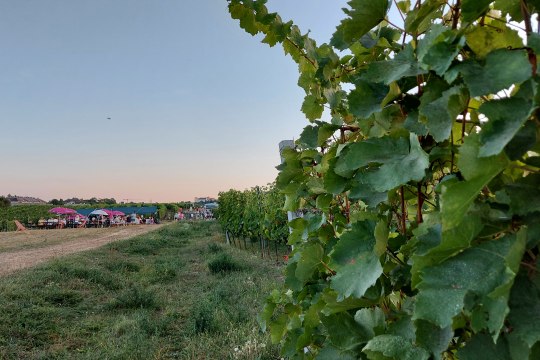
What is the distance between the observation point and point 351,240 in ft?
2.55

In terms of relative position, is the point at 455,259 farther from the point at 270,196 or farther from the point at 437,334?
the point at 270,196

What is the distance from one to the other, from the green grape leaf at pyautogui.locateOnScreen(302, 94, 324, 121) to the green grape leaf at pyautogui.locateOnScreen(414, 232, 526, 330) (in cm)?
80

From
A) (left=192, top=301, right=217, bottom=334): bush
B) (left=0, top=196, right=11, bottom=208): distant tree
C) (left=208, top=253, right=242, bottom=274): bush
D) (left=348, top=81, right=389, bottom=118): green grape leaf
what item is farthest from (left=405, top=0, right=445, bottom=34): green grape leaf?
(left=0, top=196, right=11, bottom=208): distant tree

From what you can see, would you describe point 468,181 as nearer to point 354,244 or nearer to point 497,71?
point 497,71

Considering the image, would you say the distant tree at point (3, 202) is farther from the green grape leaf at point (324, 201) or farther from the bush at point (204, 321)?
the green grape leaf at point (324, 201)

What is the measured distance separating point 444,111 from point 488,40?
13 cm

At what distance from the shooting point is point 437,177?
0.84 metres

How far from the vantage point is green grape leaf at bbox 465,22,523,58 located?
0.56m

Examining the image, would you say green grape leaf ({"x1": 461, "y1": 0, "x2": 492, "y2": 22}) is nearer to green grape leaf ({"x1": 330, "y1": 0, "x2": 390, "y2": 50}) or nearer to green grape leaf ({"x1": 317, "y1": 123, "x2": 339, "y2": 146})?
green grape leaf ({"x1": 330, "y1": 0, "x2": 390, "y2": 50})

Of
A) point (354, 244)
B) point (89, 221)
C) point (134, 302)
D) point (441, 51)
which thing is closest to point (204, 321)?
point (134, 302)

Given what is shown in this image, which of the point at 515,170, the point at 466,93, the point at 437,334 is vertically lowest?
the point at 437,334

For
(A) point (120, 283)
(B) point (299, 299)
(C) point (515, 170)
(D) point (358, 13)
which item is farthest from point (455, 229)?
(A) point (120, 283)

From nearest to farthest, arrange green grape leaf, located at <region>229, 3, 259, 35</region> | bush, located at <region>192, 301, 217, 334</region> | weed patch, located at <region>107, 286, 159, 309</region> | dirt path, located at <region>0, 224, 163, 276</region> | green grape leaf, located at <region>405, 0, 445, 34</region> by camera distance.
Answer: green grape leaf, located at <region>405, 0, 445, 34</region>, green grape leaf, located at <region>229, 3, 259, 35</region>, bush, located at <region>192, 301, 217, 334</region>, weed patch, located at <region>107, 286, 159, 309</region>, dirt path, located at <region>0, 224, 163, 276</region>

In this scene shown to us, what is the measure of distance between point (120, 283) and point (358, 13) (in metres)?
8.70
